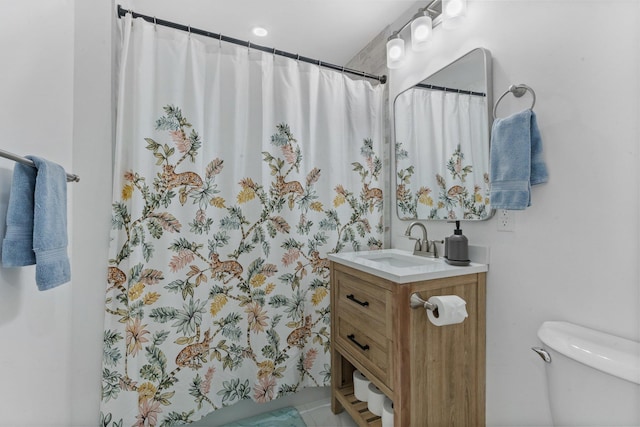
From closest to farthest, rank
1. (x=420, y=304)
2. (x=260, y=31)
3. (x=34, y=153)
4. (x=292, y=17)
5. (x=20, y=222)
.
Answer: (x=20, y=222), (x=34, y=153), (x=420, y=304), (x=292, y=17), (x=260, y=31)

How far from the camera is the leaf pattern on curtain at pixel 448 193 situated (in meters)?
1.30

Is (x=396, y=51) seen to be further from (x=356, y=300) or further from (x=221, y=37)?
(x=356, y=300)

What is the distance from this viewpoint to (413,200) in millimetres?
1689

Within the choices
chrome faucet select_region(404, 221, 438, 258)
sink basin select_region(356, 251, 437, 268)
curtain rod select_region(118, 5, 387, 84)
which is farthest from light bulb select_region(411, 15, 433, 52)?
sink basin select_region(356, 251, 437, 268)

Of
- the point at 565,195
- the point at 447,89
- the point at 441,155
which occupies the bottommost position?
the point at 565,195

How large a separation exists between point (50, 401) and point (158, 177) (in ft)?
3.13

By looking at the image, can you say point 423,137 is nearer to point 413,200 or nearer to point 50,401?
point 413,200

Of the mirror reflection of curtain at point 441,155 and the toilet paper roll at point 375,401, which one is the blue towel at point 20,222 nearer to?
the toilet paper roll at point 375,401

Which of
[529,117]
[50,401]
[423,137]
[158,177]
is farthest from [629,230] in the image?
[50,401]

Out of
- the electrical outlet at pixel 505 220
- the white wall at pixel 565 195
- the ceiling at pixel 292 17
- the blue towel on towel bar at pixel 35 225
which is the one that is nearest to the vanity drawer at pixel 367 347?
the white wall at pixel 565 195

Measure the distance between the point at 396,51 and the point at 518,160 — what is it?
110cm

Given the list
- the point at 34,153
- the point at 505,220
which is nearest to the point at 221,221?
the point at 34,153

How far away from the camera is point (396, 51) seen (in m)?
1.70

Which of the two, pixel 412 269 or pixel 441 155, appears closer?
pixel 412 269
